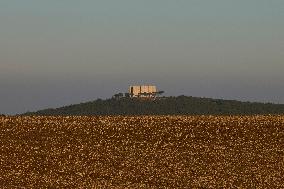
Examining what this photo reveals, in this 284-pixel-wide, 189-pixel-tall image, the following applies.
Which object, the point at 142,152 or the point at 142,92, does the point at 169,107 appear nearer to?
the point at 142,92

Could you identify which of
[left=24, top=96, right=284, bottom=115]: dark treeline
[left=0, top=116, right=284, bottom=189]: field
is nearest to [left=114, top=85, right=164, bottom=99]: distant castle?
[left=24, top=96, right=284, bottom=115]: dark treeline

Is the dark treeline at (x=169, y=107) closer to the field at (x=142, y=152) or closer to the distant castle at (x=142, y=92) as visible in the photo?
the distant castle at (x=142, y=92)

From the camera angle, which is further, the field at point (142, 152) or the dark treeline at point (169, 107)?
the dark treeline at point (169, 107)

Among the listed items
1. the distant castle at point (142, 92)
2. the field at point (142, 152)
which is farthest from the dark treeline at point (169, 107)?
the field at point (142, 152)

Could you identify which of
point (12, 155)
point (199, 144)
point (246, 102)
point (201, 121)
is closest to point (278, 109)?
point (246, 102)

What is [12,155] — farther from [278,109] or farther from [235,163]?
[278,109]

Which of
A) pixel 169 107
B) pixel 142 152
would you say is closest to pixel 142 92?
pixel 169 107
